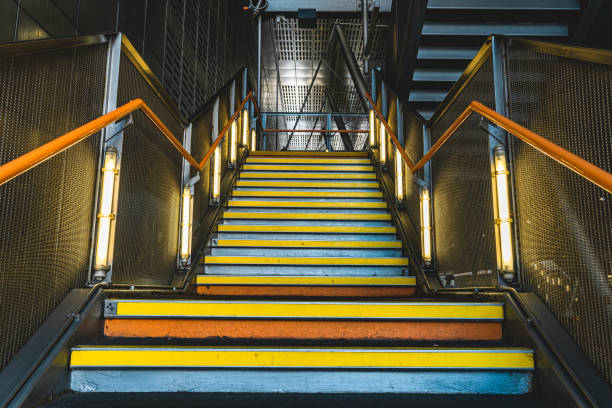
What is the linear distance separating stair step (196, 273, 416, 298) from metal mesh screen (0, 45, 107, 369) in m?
→ 1.42

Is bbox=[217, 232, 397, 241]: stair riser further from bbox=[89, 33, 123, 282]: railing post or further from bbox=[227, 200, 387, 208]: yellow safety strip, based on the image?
bbox=[89, 33, 123, 282]: railing post

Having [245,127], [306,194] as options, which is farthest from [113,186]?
[245,127]

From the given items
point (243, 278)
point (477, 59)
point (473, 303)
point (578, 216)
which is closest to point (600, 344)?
point (578, 216)

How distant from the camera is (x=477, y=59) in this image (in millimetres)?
2727

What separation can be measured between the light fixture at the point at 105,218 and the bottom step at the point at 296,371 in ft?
1.71

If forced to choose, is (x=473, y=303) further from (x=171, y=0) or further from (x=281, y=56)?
(x=281, y=56)

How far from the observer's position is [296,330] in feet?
6.88

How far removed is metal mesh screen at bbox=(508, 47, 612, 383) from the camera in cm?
158

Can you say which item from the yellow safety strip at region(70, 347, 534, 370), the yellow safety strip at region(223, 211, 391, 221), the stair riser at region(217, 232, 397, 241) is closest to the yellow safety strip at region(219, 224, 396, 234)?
the stair riser at region(217, 232, 397, 241)

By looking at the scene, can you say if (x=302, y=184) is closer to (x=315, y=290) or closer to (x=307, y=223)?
(x=307, y=223)

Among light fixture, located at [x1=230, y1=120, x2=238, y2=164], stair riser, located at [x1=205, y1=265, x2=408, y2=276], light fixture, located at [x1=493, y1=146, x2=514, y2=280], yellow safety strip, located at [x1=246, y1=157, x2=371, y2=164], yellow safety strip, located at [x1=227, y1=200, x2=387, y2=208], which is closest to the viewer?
light fixture, located at [x1=493, y1=146, x2=514, y2=280]

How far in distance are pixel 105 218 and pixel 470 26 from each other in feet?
13.3

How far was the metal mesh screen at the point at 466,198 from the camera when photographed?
8.23ft

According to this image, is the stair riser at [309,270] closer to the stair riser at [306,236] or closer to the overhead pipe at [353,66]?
the stair riser at [306,236]
